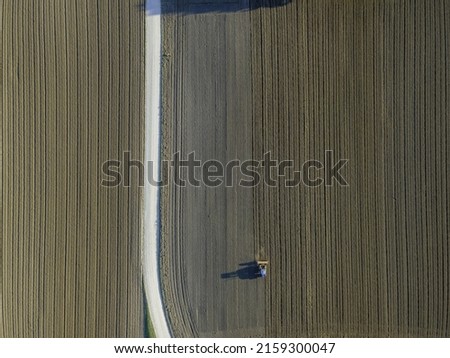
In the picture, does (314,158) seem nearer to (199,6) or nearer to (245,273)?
(245,273)

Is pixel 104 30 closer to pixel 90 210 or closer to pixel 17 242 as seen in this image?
pixel 90 210

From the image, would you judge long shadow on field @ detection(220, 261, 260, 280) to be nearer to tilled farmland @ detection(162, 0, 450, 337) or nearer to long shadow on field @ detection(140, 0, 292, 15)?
tilled farmland @ detection(162, 0, 450, 337)

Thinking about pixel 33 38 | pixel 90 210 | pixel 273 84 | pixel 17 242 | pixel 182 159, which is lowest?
pixel 17 242

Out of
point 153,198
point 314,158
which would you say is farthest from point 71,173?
point 314,158

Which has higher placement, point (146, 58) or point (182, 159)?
point (146, 58)

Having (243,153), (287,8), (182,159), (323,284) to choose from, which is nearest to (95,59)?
(182,159)

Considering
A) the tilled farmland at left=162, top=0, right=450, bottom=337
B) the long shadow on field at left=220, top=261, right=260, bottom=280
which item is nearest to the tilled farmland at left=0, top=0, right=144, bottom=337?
the tilled farmland at left=162, top=0, right=450, bottom=337
